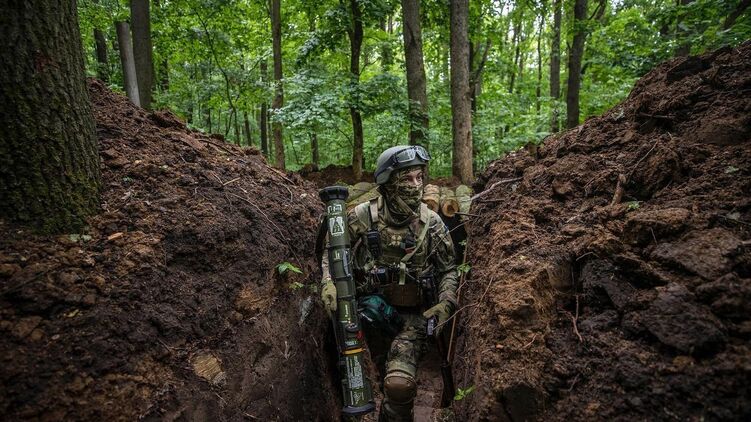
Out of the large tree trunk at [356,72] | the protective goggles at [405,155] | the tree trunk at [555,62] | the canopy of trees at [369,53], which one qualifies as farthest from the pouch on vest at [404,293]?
the tree trunk at [555,62]

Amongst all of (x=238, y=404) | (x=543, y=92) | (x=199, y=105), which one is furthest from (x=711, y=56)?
(x=543, y=92)

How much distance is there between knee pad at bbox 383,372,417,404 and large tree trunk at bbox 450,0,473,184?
489cm

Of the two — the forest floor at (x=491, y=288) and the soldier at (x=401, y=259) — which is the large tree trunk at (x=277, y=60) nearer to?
the soldier at (x=401, y=259)

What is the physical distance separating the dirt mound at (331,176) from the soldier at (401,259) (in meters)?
5.06

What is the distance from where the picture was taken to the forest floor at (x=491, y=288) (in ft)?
5.38

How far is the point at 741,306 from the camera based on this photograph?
1476 mm

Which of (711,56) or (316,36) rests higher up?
(316,36)

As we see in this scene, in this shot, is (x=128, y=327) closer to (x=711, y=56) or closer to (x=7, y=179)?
(x=7, y=179)

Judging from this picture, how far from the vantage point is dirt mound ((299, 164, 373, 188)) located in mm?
9375

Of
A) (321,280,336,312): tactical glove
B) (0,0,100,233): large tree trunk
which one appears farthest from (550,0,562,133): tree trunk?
(0,0,100,233): large tree trunk

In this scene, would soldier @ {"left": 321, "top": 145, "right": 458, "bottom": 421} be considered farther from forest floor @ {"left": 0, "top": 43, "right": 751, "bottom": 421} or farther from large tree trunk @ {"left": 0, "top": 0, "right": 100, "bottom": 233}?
large tree trunk @ {"left": 0, "top": 0, "right": 100, "bottom": 233}

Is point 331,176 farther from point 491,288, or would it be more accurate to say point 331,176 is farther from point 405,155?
point 491,288

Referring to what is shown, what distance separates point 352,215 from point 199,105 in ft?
36.9

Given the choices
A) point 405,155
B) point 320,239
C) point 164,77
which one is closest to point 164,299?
point 320,239
